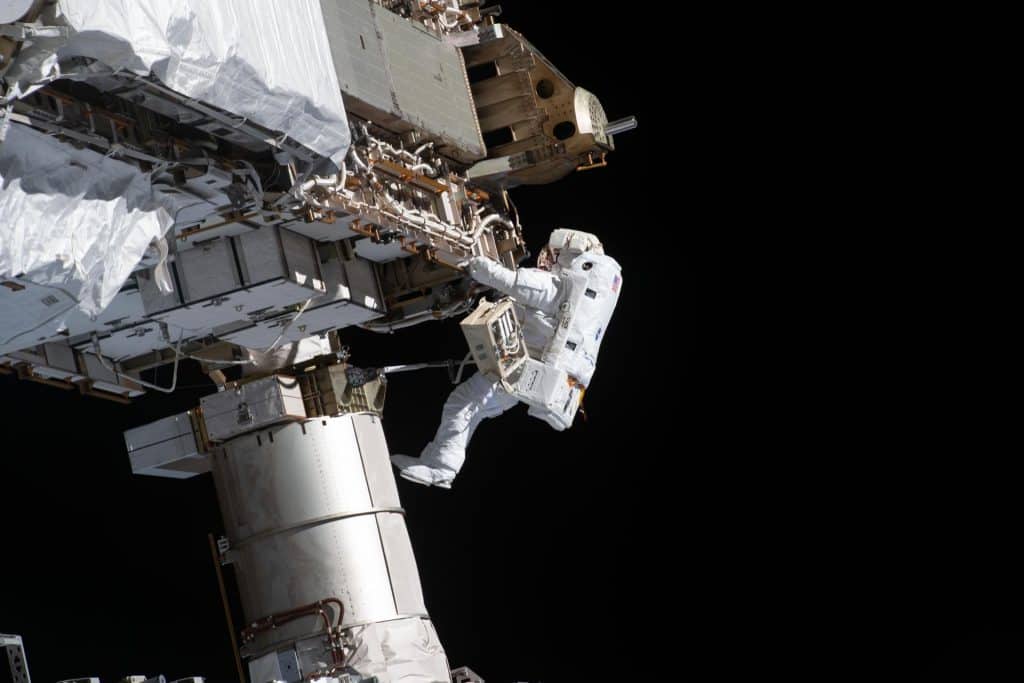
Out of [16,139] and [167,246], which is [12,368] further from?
[16,139]

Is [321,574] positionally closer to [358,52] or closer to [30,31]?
[358,52]

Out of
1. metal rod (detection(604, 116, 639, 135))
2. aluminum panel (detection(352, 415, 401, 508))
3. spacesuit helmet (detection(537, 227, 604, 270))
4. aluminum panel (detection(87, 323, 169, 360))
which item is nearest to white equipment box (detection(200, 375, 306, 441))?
aluminum panel (detection(352, 415, 401, 508))

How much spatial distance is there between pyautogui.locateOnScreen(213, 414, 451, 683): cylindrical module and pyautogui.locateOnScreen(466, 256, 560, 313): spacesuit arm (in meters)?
1.13

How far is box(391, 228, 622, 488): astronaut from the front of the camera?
29.3 feet

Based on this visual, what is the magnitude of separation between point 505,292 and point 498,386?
507mm

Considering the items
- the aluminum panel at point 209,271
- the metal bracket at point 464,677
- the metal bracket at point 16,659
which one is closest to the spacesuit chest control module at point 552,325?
the aluminum panel at point 209,271

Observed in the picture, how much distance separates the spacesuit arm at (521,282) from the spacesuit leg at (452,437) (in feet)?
1.67

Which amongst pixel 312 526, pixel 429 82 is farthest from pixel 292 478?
pixel 429 82

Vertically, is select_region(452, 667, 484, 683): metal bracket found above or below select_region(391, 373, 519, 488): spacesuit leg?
below

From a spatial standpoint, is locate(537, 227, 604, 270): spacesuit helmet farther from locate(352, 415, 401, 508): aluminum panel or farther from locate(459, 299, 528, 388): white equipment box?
locate(352, 415, 401, 508): aluminum panel

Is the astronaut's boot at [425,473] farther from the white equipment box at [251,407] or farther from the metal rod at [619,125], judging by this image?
the metal rod at [619,125]

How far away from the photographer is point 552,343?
9.02 meters

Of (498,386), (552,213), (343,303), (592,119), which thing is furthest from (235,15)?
(552,213)

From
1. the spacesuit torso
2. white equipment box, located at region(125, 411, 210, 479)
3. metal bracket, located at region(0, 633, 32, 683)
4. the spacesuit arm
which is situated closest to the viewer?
metal bracket, located at region(0, 633, 32, 683)
